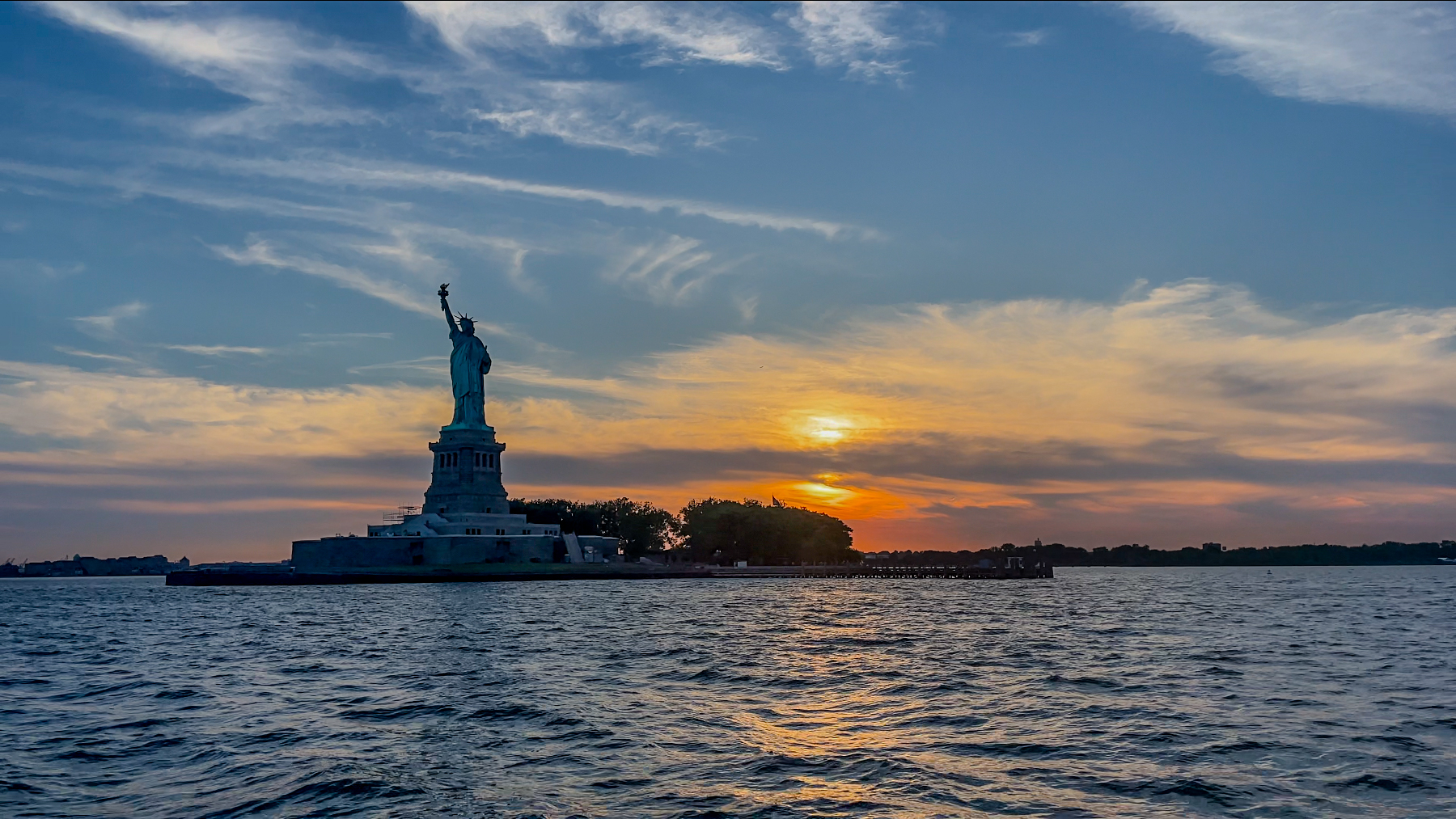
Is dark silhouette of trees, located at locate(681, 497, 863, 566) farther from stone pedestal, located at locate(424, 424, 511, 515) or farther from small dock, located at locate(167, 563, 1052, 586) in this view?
stone pedestal, located at locate(424, 424, 511, 515)

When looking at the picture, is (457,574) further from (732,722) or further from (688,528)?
(732,722)

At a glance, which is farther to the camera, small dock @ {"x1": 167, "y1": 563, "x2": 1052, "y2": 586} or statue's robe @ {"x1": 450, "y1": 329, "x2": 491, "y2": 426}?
statue's robe @ {"x1": 450, "y1": 329, "x2": 491, "y2": 426}

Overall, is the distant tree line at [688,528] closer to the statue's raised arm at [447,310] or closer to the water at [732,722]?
the statue's raised arm at [447,310]

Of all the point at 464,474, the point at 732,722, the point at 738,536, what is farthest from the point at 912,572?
the point at 732,722

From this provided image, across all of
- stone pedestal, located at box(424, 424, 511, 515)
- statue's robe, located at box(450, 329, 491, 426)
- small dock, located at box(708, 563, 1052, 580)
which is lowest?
small dock, located at box(708, 563, 1052, 580)

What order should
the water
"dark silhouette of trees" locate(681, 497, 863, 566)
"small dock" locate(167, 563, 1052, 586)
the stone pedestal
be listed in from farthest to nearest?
"dark silhouette of trees" locate(681, 497, 863, 566) < the stone pedestal < "small dock" locate(167, 563, 1052, 586) < the water

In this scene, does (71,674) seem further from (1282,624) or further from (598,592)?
(598,592)

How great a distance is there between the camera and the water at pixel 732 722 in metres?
18.3

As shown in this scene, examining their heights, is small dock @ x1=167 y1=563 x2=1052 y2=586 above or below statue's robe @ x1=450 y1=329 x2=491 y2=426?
below

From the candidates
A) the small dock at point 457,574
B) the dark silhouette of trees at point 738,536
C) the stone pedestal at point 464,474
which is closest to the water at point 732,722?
the small dock at point 457,574

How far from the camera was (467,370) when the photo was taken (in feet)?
476

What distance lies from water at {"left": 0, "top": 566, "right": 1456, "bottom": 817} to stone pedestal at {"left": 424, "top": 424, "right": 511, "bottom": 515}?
3290 inches

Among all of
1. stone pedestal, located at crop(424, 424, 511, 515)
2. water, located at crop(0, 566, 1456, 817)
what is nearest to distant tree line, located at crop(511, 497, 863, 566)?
stone pedestal, located at crop(424, 424, 511, 515)

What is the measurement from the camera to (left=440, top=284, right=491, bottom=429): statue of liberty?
474 feet
